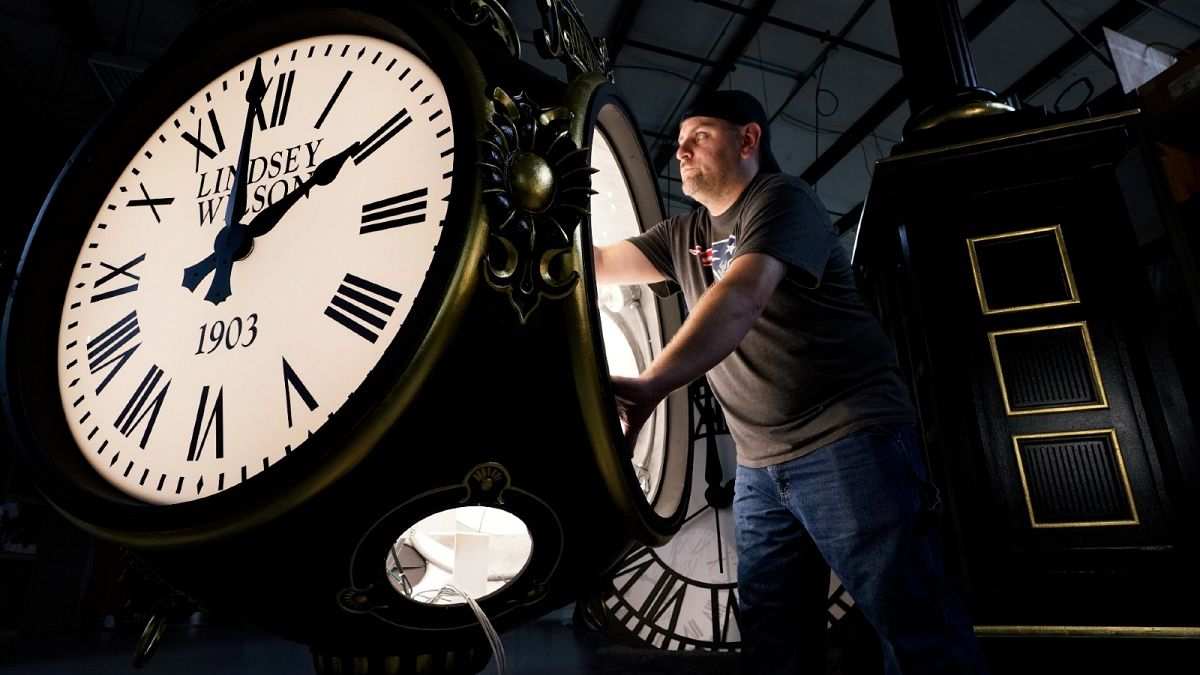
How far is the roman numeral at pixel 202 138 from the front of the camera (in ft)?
1.59

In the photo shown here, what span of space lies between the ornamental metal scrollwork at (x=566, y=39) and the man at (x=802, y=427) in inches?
9.7

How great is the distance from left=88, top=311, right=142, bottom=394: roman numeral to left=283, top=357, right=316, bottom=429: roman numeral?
14 centimetres

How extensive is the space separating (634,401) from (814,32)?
437cm

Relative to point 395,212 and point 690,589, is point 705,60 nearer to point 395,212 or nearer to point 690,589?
point 690,589

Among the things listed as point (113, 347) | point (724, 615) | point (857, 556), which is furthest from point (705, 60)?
point (113, 347)

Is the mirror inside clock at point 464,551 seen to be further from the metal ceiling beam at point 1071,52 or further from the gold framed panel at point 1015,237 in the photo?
the metal ceiling beam at point 1071,52

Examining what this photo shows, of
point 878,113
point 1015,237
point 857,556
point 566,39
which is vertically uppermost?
point 878,113

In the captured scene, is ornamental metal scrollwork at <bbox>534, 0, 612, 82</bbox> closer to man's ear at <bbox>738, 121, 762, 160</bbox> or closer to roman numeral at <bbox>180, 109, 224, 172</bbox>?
roman numeral at <bbox>180, 109, 224, 172</bbox>

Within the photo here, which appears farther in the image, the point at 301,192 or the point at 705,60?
the point at 705,60

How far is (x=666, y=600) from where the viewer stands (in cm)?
217

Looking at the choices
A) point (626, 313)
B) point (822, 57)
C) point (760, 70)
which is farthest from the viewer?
point (760, 70)

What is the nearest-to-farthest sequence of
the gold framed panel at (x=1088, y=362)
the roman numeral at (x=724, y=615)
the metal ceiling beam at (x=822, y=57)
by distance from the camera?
the gold framed panel at (x=1088, y=362), the roman numeral at (x=724, y=615), the metal ceiling beam at (x=822, y=57)

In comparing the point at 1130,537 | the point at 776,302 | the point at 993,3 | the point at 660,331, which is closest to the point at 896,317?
the point at 1130,537

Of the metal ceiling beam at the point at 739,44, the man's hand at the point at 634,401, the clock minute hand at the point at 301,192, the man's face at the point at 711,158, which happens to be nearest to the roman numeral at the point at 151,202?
the clock minute hand at the point at 301,192
